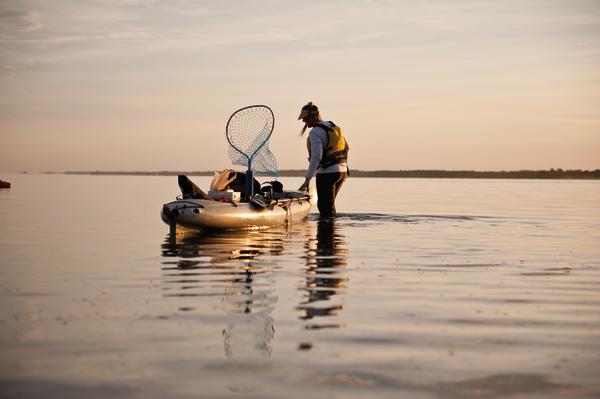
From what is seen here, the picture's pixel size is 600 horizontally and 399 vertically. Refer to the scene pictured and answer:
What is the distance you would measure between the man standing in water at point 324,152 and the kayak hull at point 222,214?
158cm

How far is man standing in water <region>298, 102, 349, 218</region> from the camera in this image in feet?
69.1

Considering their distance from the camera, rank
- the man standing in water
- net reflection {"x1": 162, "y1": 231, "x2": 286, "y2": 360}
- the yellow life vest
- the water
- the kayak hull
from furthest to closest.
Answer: the yellow life vest < the man standing in water < the kayak hull < net reflection {"x1": 162, "y1": 231, "x2": 286, "y2": 360} < the water

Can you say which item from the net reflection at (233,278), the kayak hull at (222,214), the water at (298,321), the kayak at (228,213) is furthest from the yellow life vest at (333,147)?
the water at (298,321)

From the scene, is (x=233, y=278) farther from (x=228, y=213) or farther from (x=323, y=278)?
(x=228, y=213)

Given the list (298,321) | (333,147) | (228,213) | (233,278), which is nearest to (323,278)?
(233,278)

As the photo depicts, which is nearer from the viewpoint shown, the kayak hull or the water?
the water

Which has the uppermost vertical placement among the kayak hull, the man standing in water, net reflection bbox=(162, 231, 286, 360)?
the man standing in water

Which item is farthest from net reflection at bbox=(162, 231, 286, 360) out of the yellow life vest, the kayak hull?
the yellow life vest

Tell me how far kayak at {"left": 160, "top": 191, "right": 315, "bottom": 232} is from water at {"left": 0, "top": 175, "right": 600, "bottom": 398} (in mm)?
1618

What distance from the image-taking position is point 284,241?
1694 cm

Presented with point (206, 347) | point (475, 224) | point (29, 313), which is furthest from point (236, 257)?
point (475, 224)

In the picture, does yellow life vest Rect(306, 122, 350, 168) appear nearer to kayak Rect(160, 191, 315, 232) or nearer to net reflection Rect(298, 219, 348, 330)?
kayak Rect(160, 191, 315, 232)

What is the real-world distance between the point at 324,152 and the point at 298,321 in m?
14.5

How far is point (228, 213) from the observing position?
1805 cm
